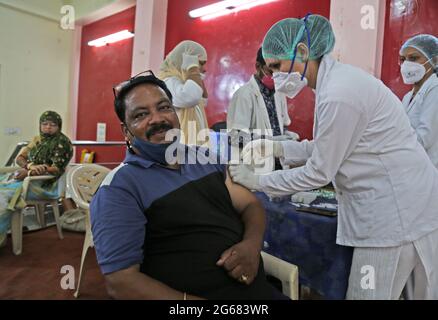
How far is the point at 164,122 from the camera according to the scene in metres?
1.14

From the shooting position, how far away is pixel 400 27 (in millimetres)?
2518

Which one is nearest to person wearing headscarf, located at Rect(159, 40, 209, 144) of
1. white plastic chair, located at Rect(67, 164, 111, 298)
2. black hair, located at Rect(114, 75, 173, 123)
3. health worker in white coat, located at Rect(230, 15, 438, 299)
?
white plastic chair, located at Rect(67, 164, 111, 298)

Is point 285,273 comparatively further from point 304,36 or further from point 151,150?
point 304,36

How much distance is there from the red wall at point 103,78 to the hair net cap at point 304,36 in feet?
13.8

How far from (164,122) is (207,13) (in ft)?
10.9

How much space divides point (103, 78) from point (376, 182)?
5428mm

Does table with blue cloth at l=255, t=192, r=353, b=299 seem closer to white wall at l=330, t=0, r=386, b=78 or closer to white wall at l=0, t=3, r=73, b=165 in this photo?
white wall at l=330, t=0, r=386, b=78

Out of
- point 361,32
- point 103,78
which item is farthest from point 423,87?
point 103,78

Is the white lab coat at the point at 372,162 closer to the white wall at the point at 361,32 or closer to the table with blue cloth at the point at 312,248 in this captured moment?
the table with blue cloth at the point at 312,248

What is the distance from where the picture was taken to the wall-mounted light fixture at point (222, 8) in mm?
3535

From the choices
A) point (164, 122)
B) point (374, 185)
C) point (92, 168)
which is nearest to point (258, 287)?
point (374, 185)

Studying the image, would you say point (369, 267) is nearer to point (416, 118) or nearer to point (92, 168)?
point (416, 118)

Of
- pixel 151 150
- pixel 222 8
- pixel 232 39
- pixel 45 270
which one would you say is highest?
pixel 222 8
